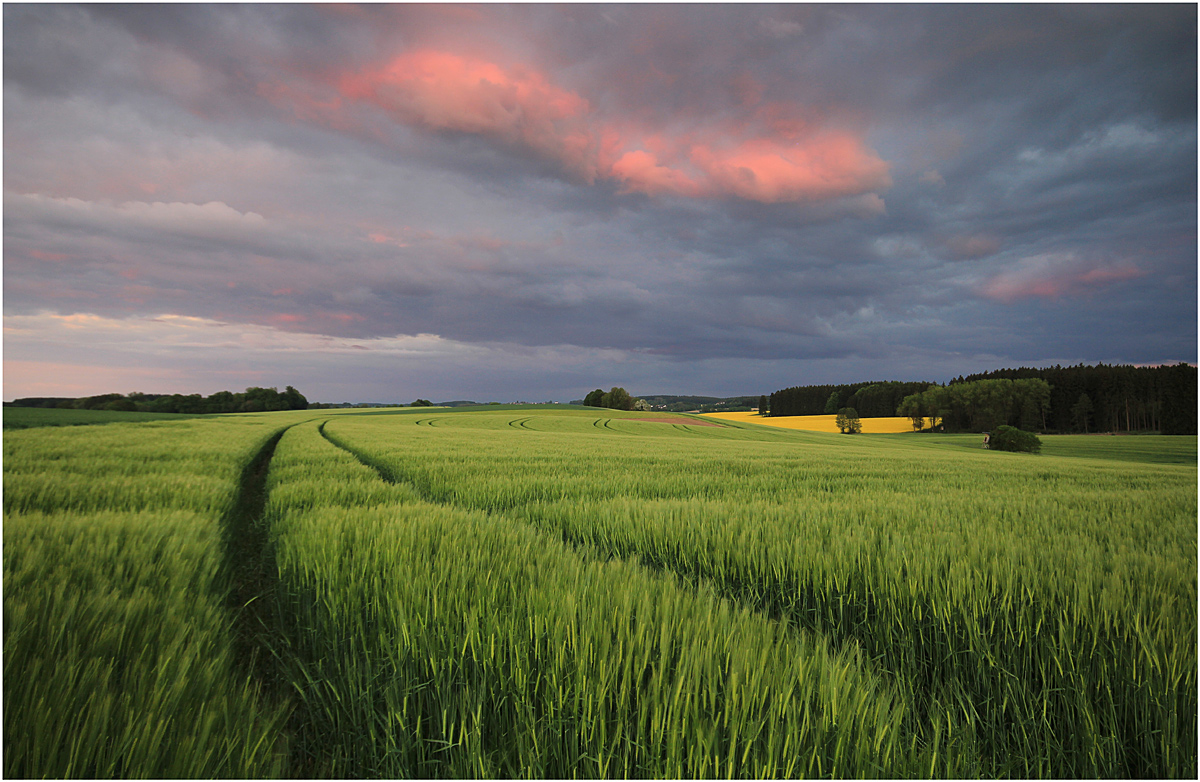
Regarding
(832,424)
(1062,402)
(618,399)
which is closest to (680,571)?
(832,424)

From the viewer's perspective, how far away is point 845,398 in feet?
334

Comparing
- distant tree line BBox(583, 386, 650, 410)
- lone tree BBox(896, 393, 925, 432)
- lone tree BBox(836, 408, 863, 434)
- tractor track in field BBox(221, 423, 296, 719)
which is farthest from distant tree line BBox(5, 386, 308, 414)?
lone tree BBox(896, 393, 925, 432)

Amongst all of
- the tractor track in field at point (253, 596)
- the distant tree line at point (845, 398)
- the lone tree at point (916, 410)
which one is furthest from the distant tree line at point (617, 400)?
the tractor track in field at point (253, 596)

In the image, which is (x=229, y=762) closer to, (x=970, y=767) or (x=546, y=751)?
(x=546, y=751)

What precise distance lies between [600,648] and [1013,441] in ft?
164

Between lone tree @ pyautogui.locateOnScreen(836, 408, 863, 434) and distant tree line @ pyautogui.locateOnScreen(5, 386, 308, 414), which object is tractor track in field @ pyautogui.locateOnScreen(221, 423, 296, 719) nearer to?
distant tree line @ pyautogui.locateOnScreen(5, 386, 308, 414)

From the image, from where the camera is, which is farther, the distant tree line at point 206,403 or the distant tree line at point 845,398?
the distant tree line at point 845,398

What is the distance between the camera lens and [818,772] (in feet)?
4.27

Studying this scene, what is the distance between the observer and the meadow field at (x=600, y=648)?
1.32m

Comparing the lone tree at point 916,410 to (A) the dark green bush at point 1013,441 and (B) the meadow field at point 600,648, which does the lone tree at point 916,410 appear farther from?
(B) the meadow field at point 600,648

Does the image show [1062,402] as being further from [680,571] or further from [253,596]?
[253,596]

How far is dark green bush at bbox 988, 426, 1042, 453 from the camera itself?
37.7m

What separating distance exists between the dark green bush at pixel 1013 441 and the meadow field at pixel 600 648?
44794 millimetres

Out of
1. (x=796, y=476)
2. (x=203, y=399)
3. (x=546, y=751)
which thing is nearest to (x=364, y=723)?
(x=546, y=751)
